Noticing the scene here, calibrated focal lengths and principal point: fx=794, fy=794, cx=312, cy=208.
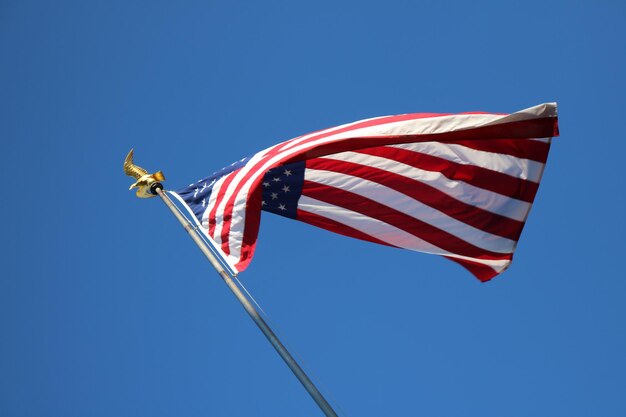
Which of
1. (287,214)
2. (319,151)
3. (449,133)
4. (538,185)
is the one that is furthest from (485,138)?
(287,214)

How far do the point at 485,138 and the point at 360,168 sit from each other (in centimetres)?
294

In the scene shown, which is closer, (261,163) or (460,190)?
(261,163)

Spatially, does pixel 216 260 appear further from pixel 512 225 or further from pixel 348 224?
pixel 512 225

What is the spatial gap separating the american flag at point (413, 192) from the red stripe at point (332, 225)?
0.8 inches

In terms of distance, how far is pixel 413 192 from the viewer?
1698cm

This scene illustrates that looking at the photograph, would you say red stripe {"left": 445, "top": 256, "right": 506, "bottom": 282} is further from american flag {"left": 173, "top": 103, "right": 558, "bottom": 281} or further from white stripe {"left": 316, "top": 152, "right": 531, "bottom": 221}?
white stripe {"left": 316, "top": 152, "right": 531, "bottom": 221}

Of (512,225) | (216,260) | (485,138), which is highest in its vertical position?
(216,260)

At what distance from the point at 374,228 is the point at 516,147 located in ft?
11.2

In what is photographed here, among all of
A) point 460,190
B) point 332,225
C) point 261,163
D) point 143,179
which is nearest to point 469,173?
point 460,190

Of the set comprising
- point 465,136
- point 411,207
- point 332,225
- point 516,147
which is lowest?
point 516,147

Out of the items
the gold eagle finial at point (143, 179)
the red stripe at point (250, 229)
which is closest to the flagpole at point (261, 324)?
the red stripe at point (250, 229)

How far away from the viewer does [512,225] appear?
16.8 meters

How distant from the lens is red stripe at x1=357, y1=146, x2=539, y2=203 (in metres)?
16.4

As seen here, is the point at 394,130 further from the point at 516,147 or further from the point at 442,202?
the point at 516,147
